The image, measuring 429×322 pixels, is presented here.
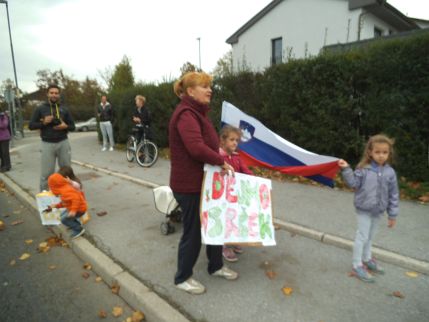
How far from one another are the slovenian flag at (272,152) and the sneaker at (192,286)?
166cm

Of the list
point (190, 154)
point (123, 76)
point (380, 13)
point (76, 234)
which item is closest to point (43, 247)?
point (76, 234)

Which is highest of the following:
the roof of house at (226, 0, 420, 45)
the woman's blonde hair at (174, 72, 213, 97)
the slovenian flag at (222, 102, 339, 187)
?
the roof of house at (226, 0, 420, 45)

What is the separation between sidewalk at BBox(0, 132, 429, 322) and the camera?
106 inches

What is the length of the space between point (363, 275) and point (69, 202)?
151 inches

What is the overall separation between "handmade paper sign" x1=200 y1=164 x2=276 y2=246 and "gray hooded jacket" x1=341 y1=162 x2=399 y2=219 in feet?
2.88

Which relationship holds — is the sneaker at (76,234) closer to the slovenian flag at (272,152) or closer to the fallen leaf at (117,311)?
the fallen leaf at (117,311)

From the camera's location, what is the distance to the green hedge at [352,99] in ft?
19.1

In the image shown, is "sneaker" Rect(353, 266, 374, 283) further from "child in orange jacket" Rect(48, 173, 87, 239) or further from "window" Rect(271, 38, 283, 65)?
"window" Rect(271, 38, 283, 65)

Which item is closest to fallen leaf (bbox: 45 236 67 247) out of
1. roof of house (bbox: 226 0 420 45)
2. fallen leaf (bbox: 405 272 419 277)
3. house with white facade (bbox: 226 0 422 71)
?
fallen leaf (bbox: 405 272 419 277)

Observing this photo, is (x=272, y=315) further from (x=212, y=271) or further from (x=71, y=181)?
(x=71, y=181)

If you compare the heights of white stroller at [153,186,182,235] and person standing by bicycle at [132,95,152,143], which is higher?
person standing by bicycle at [132,95,152,143]

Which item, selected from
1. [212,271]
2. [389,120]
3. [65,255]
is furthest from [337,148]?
[65,255]

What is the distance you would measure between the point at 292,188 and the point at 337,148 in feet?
5.66

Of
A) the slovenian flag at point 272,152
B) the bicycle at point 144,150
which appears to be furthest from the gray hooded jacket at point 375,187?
the bicycle at point 144,150
